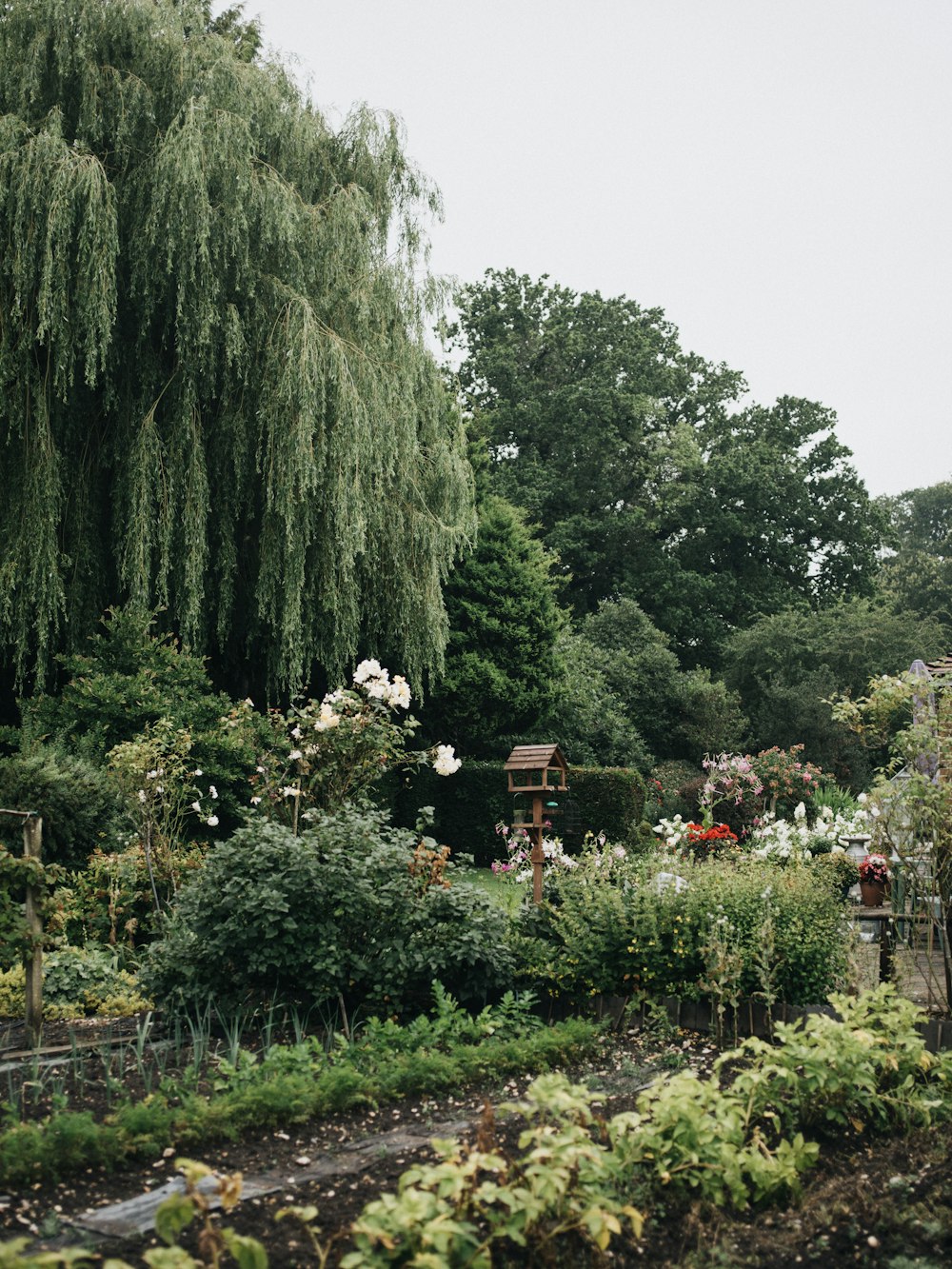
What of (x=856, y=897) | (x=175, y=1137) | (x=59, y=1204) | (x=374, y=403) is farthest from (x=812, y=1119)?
(x=374, y=403)

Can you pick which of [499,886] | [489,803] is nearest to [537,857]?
[499,886]

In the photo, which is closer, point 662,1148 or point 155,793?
point 662,1148

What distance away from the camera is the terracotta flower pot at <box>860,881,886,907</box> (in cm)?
912

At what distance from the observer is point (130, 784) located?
26.9ft

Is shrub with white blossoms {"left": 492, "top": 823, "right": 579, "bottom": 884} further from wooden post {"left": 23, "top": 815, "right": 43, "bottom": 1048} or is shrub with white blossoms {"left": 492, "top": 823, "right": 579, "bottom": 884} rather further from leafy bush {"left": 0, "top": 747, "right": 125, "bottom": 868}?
wooden post {"left": 23, "top": 815, "right": 43, "bottom": 1048}

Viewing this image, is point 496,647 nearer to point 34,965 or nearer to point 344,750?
point 344,750

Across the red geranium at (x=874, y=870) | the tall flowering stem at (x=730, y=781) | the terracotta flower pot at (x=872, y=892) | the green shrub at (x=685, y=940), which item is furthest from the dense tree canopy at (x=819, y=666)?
the green shrub at (x=685, y=940)

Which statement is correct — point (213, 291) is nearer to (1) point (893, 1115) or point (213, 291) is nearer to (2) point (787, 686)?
(1) point (893, 1115)

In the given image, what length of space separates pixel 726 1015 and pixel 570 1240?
9.07 feet

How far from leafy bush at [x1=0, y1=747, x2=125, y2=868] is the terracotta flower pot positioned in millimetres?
5967

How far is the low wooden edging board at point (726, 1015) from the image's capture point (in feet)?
16.7

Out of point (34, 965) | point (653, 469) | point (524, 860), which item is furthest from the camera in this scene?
point (653, 469)

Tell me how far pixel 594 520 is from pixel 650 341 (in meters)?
5.18

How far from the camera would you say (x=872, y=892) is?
365 inches
